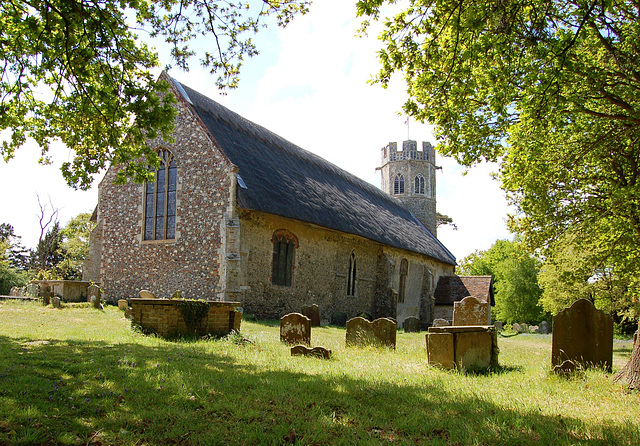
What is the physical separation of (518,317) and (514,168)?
34.2m

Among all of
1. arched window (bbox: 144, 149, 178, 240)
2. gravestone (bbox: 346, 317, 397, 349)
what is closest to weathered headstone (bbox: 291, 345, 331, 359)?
gravestone (bbox: 346, 317, 397, 349)

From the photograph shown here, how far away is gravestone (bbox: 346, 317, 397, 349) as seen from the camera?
980cm

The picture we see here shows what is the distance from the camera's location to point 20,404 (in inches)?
166

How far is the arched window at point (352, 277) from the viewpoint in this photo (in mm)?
21792

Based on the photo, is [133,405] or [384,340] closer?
[133,405]

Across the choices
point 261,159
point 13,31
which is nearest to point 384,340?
point 13,31

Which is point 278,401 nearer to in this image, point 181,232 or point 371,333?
point 371,333

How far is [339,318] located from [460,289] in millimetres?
12558

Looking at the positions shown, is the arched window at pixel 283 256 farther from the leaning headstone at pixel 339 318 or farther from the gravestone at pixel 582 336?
the gravestone at pixel 582 336

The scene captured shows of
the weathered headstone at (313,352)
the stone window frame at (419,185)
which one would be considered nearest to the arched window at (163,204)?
the weathered headstone at (313,352)

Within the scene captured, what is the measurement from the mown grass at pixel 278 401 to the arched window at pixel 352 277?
14040 millimetres

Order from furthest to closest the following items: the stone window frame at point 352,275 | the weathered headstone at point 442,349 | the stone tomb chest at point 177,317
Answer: the stone window frame at point 352,275 < the stone tomb chest at point 177,317 < the weathered headstone at point 442,349

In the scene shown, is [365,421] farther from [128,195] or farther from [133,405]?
[128,195]

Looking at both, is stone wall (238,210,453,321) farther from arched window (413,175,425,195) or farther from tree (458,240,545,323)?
tree (458,240,545,323)
